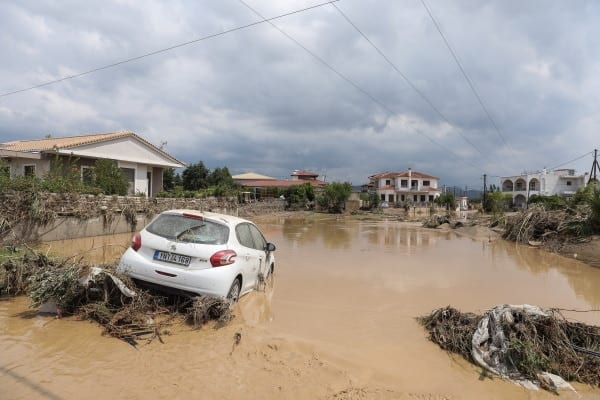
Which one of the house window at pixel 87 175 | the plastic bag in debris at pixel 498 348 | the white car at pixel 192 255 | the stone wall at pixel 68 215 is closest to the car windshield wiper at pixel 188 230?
the white car at pixel 192 255

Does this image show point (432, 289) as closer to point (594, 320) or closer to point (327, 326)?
point (594, 320)

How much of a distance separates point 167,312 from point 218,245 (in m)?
1.19

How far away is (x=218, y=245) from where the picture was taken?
5.46 meters

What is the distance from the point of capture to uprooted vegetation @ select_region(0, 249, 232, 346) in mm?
4766

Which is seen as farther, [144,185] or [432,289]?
[144,185]


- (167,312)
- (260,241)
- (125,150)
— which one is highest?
(125,150)

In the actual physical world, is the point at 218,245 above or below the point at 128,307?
above

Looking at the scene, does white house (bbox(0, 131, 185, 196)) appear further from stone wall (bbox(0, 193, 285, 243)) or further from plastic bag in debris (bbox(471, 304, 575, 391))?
plastic bag in debris (bbox(471, 304, 575, 391))

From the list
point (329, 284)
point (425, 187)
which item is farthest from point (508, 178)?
point (329, 284)

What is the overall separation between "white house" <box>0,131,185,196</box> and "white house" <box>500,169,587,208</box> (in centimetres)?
7468

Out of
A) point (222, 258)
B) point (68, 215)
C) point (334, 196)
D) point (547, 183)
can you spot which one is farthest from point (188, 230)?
point (547, 183)

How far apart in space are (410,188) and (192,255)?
71.4 metres

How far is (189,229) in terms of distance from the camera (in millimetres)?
5637

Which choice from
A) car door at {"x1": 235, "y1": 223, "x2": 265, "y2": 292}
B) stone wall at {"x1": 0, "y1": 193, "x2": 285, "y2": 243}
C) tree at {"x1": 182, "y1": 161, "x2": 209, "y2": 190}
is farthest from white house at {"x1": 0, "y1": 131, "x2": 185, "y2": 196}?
tree at {"x1": 182, "y1": 161, "x2": 209, "y2": 190}
